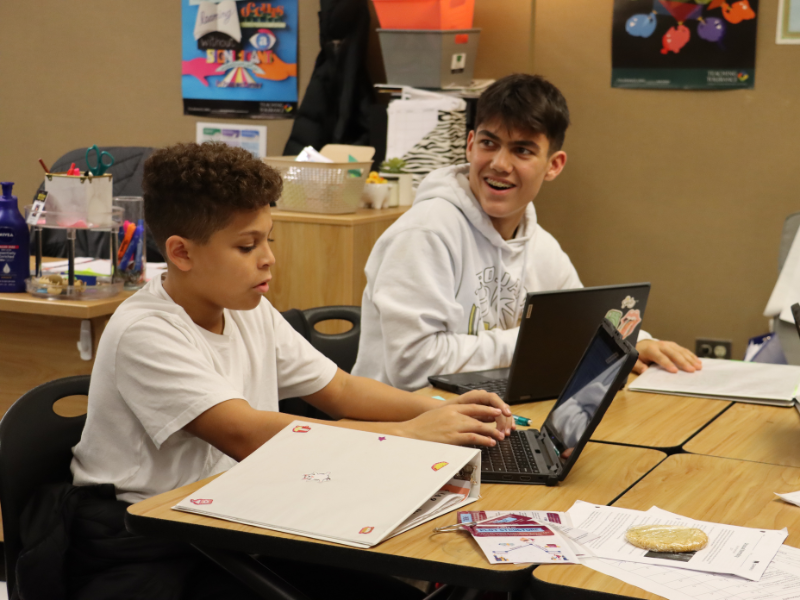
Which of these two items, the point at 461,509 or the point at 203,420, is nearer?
the point at 461,509

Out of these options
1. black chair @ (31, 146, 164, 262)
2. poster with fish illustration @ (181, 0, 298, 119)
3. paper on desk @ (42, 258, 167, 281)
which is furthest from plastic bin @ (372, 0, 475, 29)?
paper on desk @ (42, 258, 167, 281)

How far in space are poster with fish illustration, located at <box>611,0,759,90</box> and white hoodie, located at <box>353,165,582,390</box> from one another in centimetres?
147

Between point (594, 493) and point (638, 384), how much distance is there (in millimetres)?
675

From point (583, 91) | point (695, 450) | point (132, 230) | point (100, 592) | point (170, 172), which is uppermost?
point (583, 91)

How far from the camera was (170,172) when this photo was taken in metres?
1.43

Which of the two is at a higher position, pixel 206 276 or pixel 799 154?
pixel 799 154

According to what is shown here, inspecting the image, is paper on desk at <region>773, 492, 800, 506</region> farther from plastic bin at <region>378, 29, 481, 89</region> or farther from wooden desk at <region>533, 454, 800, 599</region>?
plastic bin at <region>378, 29, 481, 89</region>

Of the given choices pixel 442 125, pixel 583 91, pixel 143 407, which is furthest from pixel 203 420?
pixel 583 91

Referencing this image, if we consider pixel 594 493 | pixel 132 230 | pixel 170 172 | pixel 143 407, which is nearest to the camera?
pixel 594 493

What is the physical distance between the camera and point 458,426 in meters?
1.30

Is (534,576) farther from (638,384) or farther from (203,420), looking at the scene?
(638,384)

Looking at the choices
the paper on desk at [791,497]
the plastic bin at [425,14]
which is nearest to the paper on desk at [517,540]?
the paper on desk at [791,497]

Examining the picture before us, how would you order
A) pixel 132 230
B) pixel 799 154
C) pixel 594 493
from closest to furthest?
pixel 594 493
pixel 132 230
pixel 799 154

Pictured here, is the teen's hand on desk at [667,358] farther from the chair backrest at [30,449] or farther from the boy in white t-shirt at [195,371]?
the chair backrest at [30,449]
